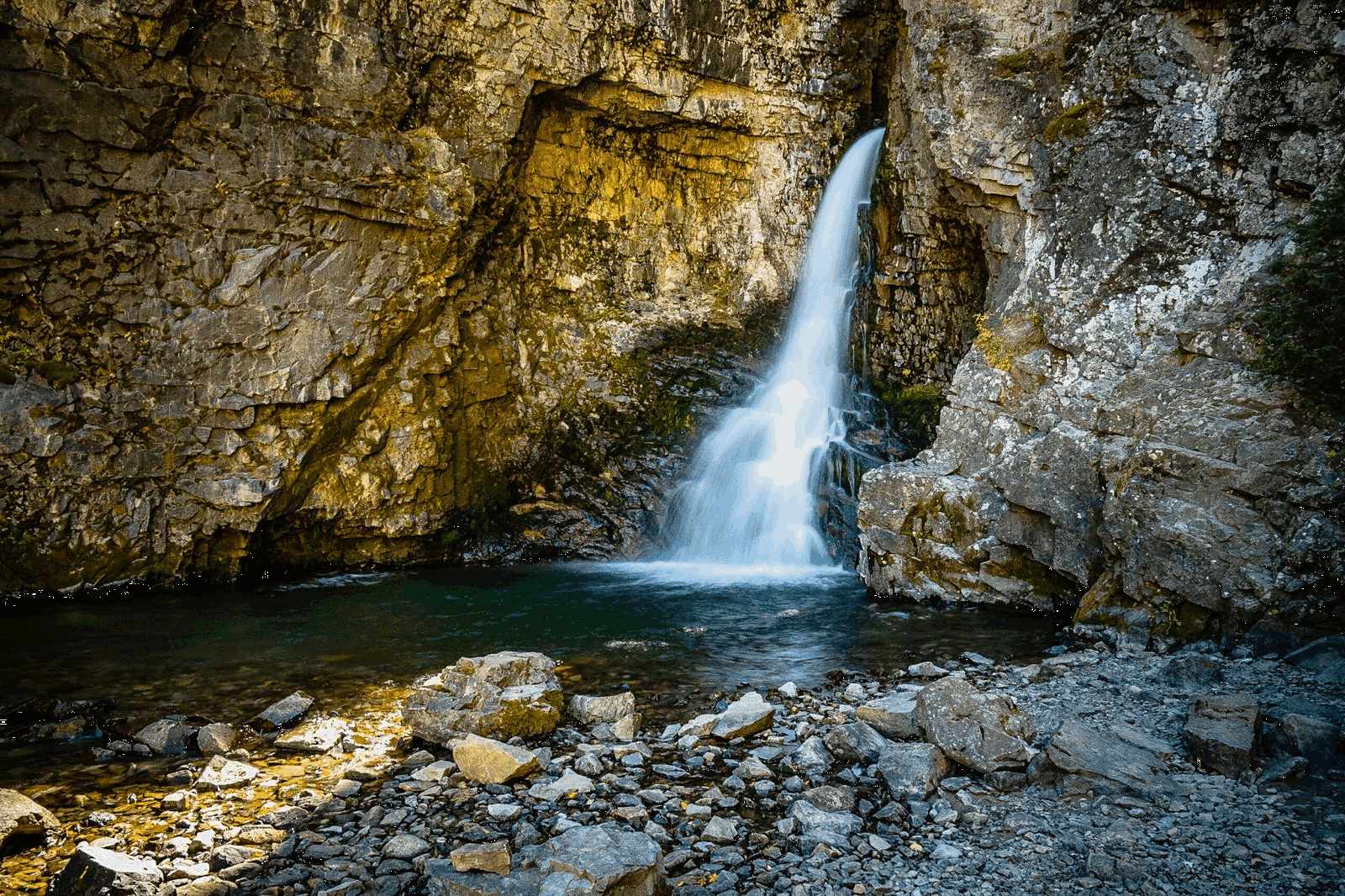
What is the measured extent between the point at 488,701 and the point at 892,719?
3.33 metres

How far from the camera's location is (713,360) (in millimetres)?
17969

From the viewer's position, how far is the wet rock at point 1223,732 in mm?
4855

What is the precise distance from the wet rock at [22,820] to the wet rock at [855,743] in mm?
5293

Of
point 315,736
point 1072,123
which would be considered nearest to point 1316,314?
point 1072,123

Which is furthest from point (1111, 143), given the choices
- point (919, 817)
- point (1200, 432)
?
point (919, 817)

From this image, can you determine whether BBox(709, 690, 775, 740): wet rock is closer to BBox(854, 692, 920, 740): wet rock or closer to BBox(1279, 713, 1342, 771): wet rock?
BBox(854, 692, 920, 740): wet rock

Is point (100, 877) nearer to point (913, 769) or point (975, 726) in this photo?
point (913, 769)

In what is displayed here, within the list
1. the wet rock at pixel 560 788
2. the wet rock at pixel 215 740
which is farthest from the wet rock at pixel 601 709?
the wet rock at pixel 215 740

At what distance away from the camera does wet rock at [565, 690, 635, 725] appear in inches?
262

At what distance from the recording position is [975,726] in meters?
5.37

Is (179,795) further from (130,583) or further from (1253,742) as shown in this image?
(130,583)

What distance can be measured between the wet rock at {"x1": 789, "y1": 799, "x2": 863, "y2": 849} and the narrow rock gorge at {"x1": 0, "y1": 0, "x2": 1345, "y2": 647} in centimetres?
533

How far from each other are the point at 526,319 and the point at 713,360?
4.45 m

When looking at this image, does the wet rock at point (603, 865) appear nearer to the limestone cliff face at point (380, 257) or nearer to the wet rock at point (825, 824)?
the wet rock at point (825, 824)
